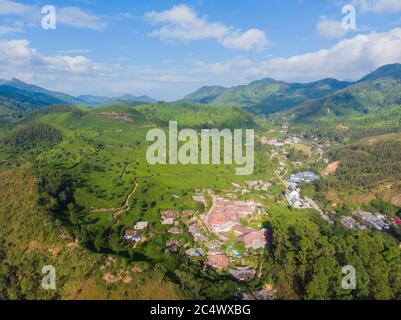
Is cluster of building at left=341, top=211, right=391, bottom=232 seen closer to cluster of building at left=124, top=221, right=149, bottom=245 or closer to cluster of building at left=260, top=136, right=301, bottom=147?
cluster of building at left=124, top=221, right=149, bottom=245

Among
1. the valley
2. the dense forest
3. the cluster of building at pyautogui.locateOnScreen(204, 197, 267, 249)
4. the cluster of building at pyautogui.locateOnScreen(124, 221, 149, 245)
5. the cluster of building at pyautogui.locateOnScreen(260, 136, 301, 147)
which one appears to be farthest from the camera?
the cluster of building at pyautogui.locateOnScreen(260, 136, 301, 147)

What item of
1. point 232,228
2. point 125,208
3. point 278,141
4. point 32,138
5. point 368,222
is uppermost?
point 32,138

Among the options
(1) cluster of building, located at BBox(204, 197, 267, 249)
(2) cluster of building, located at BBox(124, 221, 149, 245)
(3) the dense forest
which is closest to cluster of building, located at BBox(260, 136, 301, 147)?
(1) cluster of building, located at BBox(204, 197, 267, 249)

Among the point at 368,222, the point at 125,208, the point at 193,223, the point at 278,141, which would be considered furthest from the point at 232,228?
the point at 278,141

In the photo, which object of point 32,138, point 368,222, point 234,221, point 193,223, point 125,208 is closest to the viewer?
point 193,223

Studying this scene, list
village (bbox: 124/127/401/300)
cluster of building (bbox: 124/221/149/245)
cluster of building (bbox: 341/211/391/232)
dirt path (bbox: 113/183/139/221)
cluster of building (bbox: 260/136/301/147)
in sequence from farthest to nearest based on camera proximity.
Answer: cluster of building (bbox: 260/136/301/147), cluster of building (bbox: 341/211/391/232), dirt path (bbox: 113/183/139/221), cluster of building (bbox: 124/221/149/245), village (bbox: 124/127/401/300)

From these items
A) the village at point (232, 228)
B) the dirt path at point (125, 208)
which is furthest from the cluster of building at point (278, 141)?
the dirt path at point (125, 208)

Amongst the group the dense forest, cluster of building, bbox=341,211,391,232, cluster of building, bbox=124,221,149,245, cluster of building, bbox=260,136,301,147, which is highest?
the dense forest

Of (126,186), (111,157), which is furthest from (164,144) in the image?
(126,186)

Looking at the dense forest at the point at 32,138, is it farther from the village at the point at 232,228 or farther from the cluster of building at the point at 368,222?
the cluster of building at the point at 368,222

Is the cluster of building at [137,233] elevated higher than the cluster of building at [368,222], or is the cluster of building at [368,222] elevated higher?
the cluster of building at [137,233]

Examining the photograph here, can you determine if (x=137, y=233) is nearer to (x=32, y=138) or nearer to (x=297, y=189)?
(x=297, y=189)

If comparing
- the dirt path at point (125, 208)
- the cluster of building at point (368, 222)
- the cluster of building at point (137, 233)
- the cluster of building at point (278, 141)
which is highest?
the cluster of building at point (278, 141)
